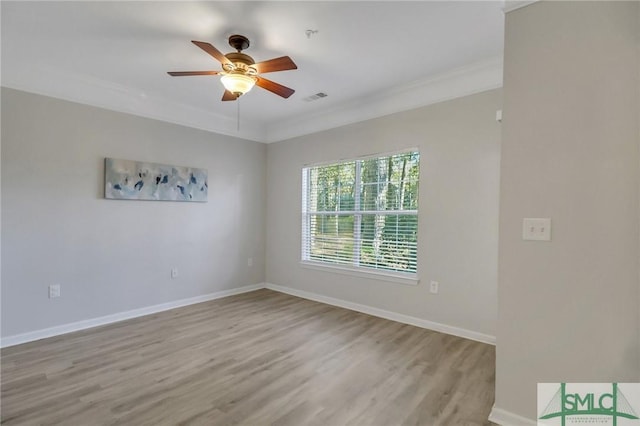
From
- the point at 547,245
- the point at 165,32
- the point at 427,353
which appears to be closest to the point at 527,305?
the point at 547,245

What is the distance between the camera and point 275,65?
229 cm

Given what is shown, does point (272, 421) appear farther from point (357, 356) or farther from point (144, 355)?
point (144, 355)

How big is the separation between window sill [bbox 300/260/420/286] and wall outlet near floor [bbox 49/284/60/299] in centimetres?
280

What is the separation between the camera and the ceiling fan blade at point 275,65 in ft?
7.25

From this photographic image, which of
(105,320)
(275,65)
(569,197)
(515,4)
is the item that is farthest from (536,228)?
(105,320)

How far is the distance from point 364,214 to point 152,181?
266cm

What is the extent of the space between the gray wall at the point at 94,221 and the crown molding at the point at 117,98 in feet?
0.27

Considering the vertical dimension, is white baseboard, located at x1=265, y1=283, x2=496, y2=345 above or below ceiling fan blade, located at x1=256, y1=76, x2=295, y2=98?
below

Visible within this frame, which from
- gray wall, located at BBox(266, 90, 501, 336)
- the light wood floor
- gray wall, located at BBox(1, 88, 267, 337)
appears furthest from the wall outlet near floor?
gray wall, located at BBox(266, 90, 501, 336)

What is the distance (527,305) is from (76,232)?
4021mm

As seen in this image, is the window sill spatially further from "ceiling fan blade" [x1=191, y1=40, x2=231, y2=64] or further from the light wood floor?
"ceiling fan blade" [x1=191, y1=40, x2=231, y2=64]

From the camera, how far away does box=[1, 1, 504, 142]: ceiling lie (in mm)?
2145
